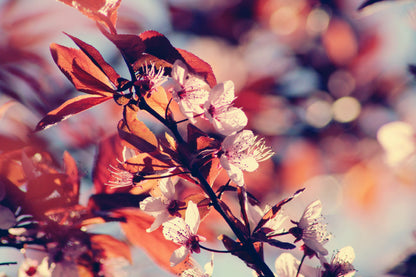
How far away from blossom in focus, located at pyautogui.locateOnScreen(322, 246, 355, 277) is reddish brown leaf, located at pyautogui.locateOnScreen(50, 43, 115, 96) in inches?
14.9

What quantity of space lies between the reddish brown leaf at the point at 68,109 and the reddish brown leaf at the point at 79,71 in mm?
11

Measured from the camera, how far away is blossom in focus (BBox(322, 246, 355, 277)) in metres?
0.49

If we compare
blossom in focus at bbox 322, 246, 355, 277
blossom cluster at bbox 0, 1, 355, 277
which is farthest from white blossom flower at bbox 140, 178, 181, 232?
blossom in focus at bbox 322, 246, 355, 277

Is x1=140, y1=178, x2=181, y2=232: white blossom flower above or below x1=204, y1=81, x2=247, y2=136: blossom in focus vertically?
below

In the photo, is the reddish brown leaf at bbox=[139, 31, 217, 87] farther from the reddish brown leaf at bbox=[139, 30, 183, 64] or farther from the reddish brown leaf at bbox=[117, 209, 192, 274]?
the reddish brown leaf at bbox=[117, 209, 192, 274]

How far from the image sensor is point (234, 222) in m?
0.46

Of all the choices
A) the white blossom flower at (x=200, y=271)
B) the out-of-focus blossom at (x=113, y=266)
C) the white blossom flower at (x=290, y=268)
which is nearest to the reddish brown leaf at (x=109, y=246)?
the out-of-focus blossom at (x=113, y=266)

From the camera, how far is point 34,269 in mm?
613

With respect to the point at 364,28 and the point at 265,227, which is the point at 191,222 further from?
the point at 364,28

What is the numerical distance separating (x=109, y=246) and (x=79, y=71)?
330 mm

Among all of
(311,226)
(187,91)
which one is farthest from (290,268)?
(187,91)

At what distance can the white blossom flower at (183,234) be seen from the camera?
465 mm

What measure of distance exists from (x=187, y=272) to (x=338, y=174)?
37.2 inches

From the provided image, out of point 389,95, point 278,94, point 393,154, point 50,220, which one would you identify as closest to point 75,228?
point 50,220
